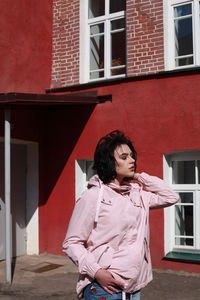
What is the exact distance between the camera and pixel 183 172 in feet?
25.5

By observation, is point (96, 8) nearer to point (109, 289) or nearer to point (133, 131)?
point (133, 131)

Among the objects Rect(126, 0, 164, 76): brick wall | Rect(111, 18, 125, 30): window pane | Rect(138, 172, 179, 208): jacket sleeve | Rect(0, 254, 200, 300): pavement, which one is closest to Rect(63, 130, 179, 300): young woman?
Rect(138, 172, 179, 208): jacket sleeve

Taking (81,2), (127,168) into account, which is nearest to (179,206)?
(81,2)

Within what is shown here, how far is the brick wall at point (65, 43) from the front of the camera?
905 cm

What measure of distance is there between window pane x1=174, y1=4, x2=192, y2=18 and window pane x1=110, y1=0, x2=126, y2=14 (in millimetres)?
1217

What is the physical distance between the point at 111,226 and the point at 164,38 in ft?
19.9

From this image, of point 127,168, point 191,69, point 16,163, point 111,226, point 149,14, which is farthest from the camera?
point 16,163

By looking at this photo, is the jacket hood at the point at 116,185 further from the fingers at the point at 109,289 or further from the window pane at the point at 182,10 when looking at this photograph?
the window pane at the point at 182,10

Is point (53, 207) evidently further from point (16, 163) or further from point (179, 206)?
point (179, 206)

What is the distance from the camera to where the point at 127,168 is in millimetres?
2668

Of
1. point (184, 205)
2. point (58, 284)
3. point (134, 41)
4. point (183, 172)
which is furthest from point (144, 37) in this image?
point (58, 284)

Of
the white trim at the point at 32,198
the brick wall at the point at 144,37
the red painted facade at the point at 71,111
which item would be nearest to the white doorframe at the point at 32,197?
the white trim at the point at 32,198

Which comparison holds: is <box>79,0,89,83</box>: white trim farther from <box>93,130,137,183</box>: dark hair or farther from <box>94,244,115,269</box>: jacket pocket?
<box>94,244,115,269</box>: jacket pocket

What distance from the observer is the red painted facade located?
7.59m
